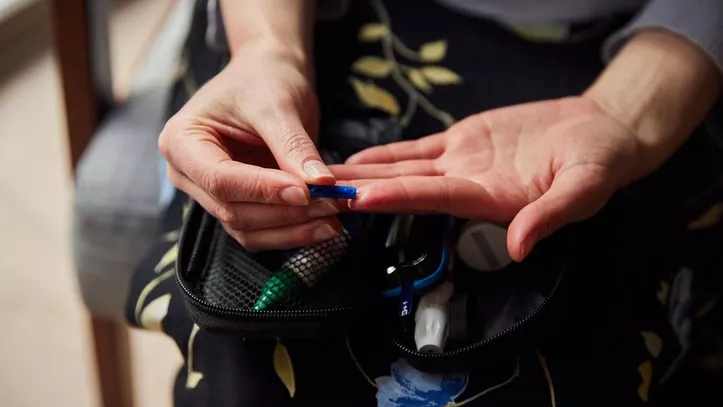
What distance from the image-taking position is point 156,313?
583mm

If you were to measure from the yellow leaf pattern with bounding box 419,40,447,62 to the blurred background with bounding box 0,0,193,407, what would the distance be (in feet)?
0.88

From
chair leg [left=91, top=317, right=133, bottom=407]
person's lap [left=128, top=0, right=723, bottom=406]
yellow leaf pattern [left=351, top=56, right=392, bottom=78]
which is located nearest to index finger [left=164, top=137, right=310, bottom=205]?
person's lap [left=128, top=0, right=723, bottom=406]

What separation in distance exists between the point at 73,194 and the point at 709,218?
1.96 feet

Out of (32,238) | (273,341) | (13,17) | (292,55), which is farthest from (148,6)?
(273,341)

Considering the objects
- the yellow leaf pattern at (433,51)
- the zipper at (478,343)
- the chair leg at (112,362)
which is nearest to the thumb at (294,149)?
the zipper at (478,343)

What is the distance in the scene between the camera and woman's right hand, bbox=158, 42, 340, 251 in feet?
1.58

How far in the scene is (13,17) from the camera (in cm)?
171

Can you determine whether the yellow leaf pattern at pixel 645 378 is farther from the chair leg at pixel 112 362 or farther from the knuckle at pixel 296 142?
the chair leg at pixel 112 362

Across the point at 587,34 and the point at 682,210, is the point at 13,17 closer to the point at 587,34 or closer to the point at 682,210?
the point at 587,34

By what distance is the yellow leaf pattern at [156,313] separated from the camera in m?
0.58

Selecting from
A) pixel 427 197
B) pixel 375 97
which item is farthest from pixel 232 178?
pixel 375 97

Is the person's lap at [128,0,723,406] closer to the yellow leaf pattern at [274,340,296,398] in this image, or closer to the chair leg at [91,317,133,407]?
the yellow leaf pattern at [274,340,296,398]

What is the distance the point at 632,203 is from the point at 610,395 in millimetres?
167

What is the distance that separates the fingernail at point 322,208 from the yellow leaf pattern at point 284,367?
0.10 m
